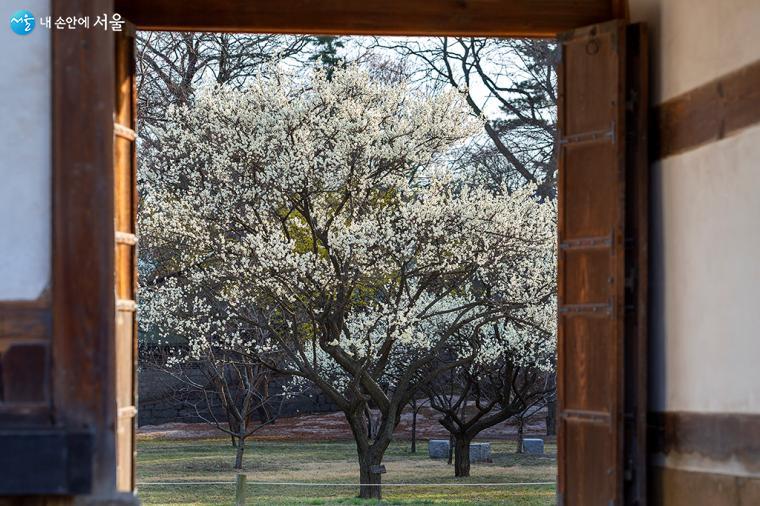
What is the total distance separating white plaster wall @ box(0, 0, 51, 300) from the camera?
135 inches

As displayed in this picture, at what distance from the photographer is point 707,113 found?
4305 mm

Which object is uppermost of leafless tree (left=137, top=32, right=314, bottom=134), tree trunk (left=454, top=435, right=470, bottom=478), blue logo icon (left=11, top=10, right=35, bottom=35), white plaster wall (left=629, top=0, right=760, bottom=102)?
leafless tree (left=137, top=32, right=314, bottom=134)

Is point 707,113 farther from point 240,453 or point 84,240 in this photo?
point 240,453

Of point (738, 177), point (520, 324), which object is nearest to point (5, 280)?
point (738, 177)

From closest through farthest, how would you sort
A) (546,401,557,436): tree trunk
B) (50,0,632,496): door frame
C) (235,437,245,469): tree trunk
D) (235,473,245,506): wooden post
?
(50,0,632,496): door frame
(235,473,245,506): wooden post
(235,437,245,469): tree trunk
(546,401,557,436): tree trunk

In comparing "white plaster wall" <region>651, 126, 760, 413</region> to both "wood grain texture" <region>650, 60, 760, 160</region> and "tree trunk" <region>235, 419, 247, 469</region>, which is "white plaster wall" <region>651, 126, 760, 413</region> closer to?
"wood grain texture" <region>650, 60, 760, 160</region>

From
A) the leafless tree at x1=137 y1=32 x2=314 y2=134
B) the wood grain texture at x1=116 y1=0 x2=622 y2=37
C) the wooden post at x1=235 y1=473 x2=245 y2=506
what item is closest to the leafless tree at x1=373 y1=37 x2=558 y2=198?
the leafless tree at x1=137 y1=32 x2=314 y2=134

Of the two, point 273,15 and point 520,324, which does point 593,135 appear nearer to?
point 273,15

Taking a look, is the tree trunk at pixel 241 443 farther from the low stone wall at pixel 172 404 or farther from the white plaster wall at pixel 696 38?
the white plaster wall at pixel 696 38

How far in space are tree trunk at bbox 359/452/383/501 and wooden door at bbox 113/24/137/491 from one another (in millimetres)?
6797

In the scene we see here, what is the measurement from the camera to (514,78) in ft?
54.4

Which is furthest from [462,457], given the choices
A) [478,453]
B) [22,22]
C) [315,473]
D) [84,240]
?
[22,22]

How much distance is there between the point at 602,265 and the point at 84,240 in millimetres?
2405

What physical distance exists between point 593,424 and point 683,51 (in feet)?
5.40
